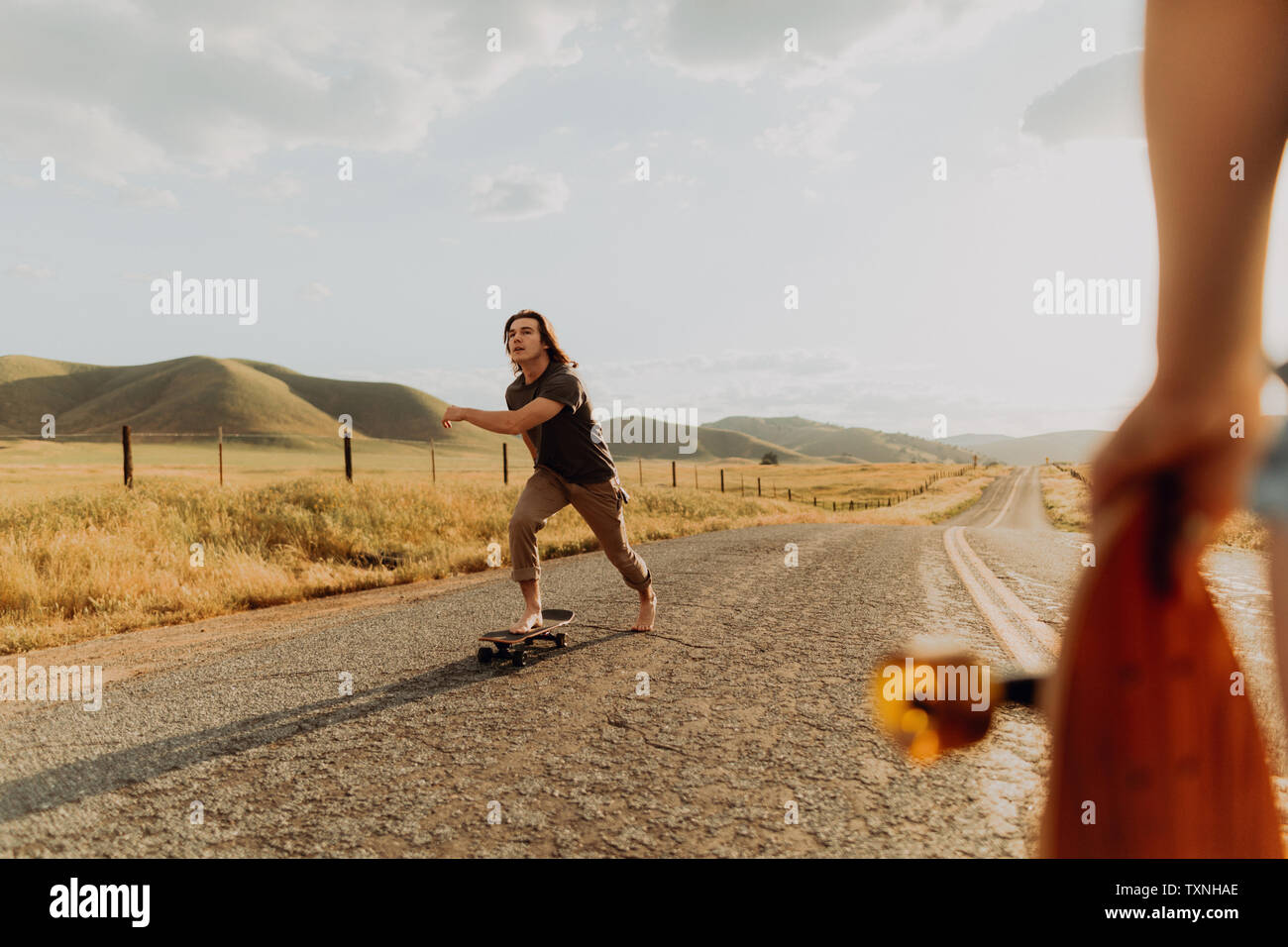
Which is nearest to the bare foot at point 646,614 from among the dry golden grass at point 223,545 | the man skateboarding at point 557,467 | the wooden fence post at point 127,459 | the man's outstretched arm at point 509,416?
the man skateboarding at point 557,467

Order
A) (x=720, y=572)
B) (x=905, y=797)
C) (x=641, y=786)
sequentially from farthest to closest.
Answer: (x=720, y=572), (x=641, y=786), (x=905, y=797)

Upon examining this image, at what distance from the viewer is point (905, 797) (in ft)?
8.39

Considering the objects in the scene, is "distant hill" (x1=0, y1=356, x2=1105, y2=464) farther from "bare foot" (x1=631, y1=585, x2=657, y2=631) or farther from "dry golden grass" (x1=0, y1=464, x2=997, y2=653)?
"bare foot" (x1=631, y1=585, x2=657, y2=631)

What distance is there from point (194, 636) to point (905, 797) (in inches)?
227

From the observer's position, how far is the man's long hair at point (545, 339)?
530cm

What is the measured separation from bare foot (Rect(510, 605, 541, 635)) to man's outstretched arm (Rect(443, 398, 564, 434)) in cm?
117

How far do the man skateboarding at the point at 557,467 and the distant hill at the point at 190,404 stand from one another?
14912cm

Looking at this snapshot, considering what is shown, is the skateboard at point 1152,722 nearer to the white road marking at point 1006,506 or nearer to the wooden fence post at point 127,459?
the wooden fence post at point 127,459

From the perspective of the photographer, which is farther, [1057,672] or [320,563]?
[320,563]

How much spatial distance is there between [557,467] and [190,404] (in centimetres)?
17268
